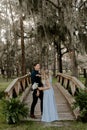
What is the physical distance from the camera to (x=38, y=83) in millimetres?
8766

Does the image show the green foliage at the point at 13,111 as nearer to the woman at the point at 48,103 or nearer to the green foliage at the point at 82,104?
the woman at the point at 48,103

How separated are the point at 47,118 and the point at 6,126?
109 cm

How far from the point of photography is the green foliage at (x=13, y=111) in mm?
7788

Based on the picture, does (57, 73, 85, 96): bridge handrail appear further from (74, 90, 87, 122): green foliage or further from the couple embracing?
the couple embracing

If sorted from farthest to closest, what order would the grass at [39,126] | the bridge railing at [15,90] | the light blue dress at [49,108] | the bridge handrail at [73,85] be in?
→ the bridge handrail at [73,85] → the bridge railing at [15,90] → the light blue dress at [49,108] → the grass at [39,126]

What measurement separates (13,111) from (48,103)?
94 cm

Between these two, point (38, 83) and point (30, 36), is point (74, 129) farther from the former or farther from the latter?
point (30, 36)

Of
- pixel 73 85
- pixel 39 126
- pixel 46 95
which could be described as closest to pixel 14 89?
pixel 73 85

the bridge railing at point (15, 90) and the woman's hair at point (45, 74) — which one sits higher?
the woman's hair at point (45, 74)

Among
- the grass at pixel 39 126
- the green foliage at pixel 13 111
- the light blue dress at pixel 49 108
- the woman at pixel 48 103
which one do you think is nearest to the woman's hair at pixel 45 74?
the woman at pixel 48 103

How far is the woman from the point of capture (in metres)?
8.16

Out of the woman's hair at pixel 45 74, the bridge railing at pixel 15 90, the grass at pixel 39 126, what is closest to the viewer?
the grass at pixel 39 126

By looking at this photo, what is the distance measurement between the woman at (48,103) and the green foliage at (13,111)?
51 centimetres

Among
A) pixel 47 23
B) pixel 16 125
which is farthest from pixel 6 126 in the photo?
pixel 47 23
